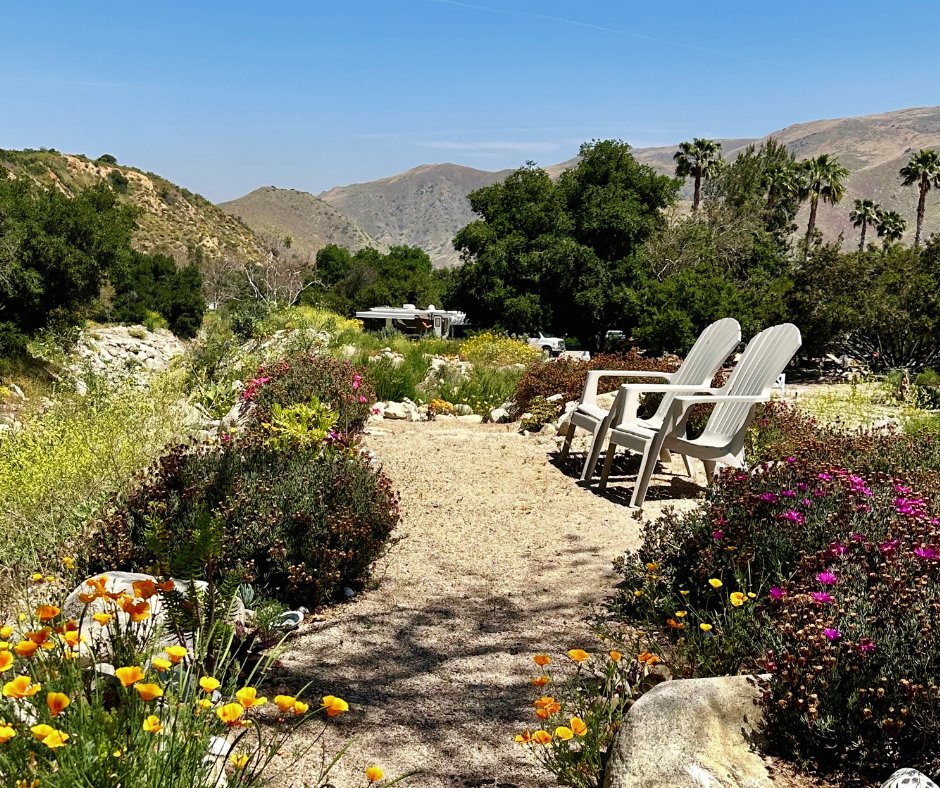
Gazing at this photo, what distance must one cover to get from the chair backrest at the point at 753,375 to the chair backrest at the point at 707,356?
0.56 ft

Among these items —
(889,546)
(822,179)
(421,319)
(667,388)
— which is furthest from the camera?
(822,179)

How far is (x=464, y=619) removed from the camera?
3.74 meters

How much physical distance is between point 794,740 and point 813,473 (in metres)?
1.88

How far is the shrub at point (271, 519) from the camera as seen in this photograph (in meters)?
3.67

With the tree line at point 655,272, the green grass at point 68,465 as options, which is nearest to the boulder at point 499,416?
the green grass at point 68,465

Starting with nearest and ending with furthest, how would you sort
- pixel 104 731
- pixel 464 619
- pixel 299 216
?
pixel 104 731 < pixel 464 619 < pixel 299 216

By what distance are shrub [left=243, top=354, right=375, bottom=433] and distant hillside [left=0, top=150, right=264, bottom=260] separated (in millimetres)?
54856

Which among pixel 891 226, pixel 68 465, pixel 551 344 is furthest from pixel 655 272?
pixel 891 226

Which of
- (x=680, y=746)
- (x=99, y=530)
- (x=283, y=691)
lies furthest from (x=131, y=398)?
(x=680, y=746)

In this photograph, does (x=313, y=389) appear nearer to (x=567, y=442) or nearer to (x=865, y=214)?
(x=567, y=442)

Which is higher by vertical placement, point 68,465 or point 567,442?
point 68,465

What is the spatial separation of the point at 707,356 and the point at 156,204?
68.1m

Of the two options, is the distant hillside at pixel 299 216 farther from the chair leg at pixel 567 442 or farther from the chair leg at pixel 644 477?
the chair leg at pixel 644 477

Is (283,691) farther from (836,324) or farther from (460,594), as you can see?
(836,324)
